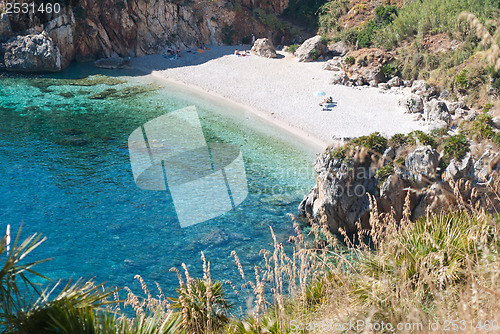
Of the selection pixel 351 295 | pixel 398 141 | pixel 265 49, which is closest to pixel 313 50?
pixel 265 49

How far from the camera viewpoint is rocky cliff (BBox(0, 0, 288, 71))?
3641 centimetres

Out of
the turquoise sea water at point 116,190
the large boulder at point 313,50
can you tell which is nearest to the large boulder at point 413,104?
the turquoise sea water at point 116,190

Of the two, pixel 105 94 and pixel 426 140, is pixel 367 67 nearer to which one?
pixel 426 140

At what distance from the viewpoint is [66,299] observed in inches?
209

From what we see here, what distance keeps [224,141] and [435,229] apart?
61.9ft

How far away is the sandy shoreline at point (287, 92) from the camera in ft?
84.2

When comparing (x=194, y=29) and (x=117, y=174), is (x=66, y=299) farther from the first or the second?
(x=194, y=29)

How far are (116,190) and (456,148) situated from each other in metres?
13.6

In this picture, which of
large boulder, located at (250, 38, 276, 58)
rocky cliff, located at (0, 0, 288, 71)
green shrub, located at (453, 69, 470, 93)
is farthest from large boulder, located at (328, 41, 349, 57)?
green shrub, located at (453, 69, 470, 93)

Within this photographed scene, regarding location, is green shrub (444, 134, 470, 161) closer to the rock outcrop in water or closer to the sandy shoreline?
the rock outcrop in water

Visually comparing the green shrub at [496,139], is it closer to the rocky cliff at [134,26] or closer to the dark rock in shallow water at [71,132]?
the dark rock in shallow water at [71,132]

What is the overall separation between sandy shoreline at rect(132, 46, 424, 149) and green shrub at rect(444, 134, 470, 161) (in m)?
7.06

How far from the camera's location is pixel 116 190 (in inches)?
741

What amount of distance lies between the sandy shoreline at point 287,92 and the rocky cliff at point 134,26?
227cm
